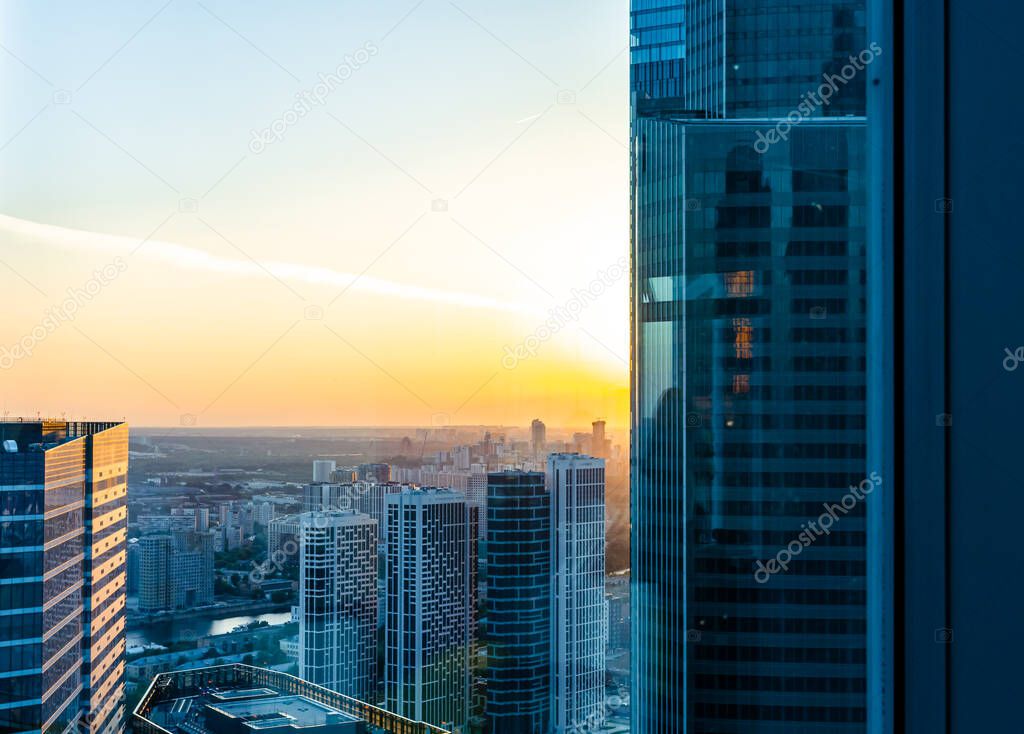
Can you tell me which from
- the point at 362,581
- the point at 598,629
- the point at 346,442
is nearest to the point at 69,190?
the point at 346,442

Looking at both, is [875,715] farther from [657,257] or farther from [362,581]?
[657,257]

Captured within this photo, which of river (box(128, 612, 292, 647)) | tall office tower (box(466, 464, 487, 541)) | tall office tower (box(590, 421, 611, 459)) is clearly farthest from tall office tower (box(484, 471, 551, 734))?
river (box(128, 612, 292, 647))

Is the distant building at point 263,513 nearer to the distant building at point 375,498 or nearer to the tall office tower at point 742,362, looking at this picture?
the distant building at point 375,498

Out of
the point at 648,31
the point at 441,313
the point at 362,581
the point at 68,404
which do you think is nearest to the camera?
the point at 68,404

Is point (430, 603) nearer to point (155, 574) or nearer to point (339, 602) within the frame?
point (339, 602)

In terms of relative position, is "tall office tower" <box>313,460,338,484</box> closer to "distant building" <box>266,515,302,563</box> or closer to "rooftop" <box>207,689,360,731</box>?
"distant building" <box>266,515,302,563</box>

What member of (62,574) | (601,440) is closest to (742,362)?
(601,440)
